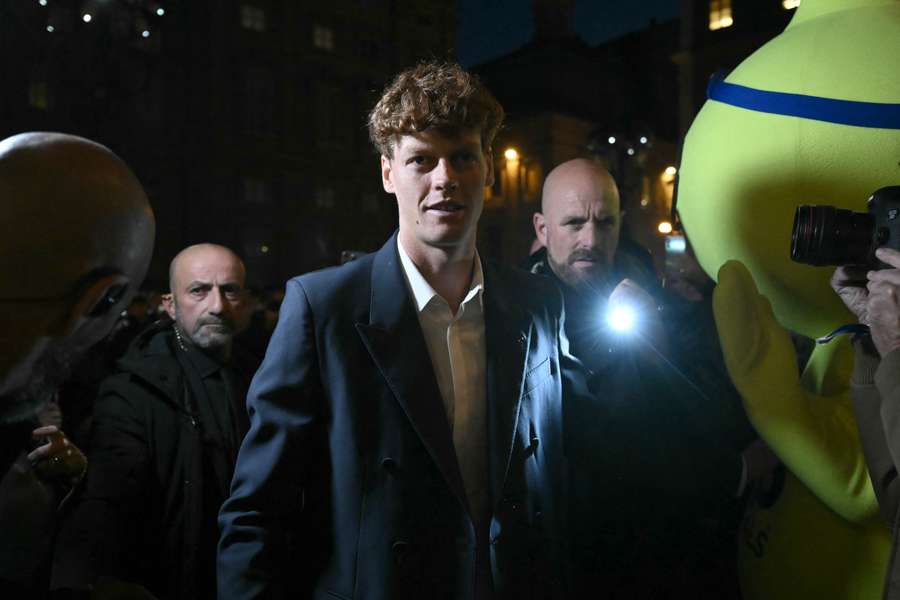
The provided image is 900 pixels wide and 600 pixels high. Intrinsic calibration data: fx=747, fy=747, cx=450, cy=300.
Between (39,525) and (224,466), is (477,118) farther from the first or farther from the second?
(224,466)

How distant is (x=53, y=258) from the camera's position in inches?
54.0

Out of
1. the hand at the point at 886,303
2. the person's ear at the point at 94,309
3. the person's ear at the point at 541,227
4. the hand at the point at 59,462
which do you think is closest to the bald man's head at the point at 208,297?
the person's ear at the point at 541,227

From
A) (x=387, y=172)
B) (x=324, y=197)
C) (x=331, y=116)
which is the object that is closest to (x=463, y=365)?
(x=387, y=172)

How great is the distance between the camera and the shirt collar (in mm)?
2324

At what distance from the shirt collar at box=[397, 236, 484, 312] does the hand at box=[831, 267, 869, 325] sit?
3.39 ft

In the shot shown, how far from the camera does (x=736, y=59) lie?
1011 inches

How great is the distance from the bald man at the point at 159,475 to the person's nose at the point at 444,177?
1887mm

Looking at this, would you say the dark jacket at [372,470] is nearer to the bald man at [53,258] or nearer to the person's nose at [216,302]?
the bald man at [53,258]

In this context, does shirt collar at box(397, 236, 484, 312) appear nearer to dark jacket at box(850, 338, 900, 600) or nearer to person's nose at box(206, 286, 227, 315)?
dark jacket at box(850, 338, 900, 600)

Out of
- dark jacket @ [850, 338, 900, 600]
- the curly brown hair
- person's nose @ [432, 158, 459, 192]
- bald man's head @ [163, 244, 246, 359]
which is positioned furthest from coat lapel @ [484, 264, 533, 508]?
bald man's head @ [163, 244, 246, 359]

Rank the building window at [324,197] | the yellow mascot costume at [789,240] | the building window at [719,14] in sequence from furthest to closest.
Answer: the building window at [324,197], the building window at [719,14], the yellow mascot costume at [789,240]

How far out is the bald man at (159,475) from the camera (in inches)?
124

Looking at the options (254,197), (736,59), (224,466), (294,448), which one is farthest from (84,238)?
(254,197)

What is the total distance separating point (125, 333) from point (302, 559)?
20.5 feet
